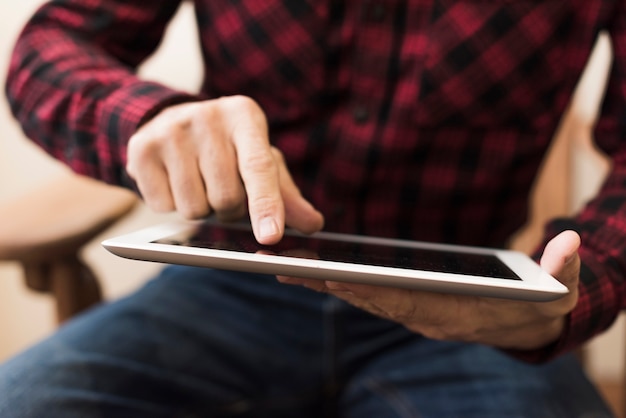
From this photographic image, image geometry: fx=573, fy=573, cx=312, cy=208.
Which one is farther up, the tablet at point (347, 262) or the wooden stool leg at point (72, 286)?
the tablet at point (347, 262)

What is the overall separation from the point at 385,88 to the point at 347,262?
29 cm

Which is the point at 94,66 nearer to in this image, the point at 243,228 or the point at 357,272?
the point at 243,228

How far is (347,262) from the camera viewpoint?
29 cm

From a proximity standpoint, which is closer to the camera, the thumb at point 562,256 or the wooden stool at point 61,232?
the thumb at point 562,256

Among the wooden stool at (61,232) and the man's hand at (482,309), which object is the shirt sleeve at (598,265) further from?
the wooden stool at (61,232)

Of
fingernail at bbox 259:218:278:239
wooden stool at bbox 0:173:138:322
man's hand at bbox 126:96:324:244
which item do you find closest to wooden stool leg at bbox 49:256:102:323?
wooden stool at bbox 0:173:138:322

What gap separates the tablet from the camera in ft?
0.87

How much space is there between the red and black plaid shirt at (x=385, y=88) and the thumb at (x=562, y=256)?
0.57ft

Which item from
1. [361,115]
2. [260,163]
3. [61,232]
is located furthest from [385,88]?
[61,232]

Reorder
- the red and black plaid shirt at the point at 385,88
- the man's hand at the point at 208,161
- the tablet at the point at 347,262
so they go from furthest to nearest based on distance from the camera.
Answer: the red and black plaid shirt at the point at 385,88, the man's hand at the point at 208,161, the tablet at the point at 347,262

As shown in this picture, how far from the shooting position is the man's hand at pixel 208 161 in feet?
1.21

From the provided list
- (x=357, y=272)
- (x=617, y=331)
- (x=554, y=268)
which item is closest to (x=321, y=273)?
(x=357, y=272)

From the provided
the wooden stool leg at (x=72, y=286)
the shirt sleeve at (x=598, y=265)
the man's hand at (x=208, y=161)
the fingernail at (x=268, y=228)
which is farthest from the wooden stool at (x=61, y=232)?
the shirt sleeve at (x=598, y=265)

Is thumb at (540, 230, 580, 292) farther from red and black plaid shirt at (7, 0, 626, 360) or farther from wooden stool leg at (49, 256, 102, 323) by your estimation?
wooden stool leg at (49, 256, 102, 323)
